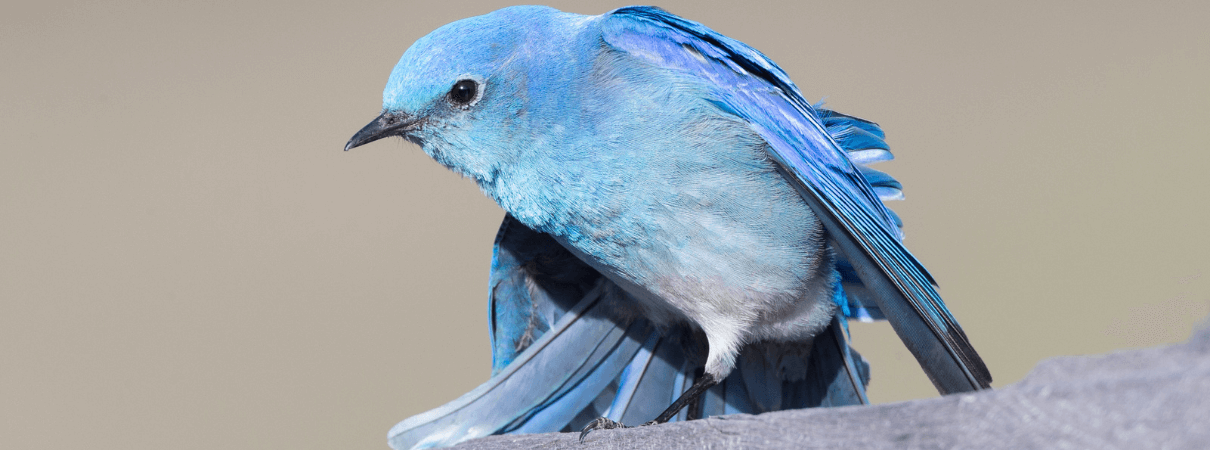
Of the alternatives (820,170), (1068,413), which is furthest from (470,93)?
(1068,413)

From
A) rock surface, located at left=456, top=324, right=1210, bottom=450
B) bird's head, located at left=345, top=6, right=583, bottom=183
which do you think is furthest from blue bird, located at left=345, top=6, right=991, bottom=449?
rock surface, located at left=456, top=324, right=1210, bottom=450

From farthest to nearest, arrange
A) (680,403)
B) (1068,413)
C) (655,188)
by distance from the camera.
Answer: (680,403), (655,188), (1068,413)

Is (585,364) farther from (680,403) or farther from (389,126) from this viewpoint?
(389,126)

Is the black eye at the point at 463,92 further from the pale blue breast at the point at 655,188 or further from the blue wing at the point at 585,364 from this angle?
the blue wing at the point at 585,364

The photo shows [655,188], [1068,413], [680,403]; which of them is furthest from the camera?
[680,403]

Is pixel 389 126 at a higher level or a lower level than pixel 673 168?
higher

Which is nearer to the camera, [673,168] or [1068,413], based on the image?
[1068,413]

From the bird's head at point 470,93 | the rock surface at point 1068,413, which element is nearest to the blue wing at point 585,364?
the bird's head at point 470,93

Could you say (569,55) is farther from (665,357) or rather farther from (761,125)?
(665,357)

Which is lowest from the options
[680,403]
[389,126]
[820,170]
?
[680,403]
